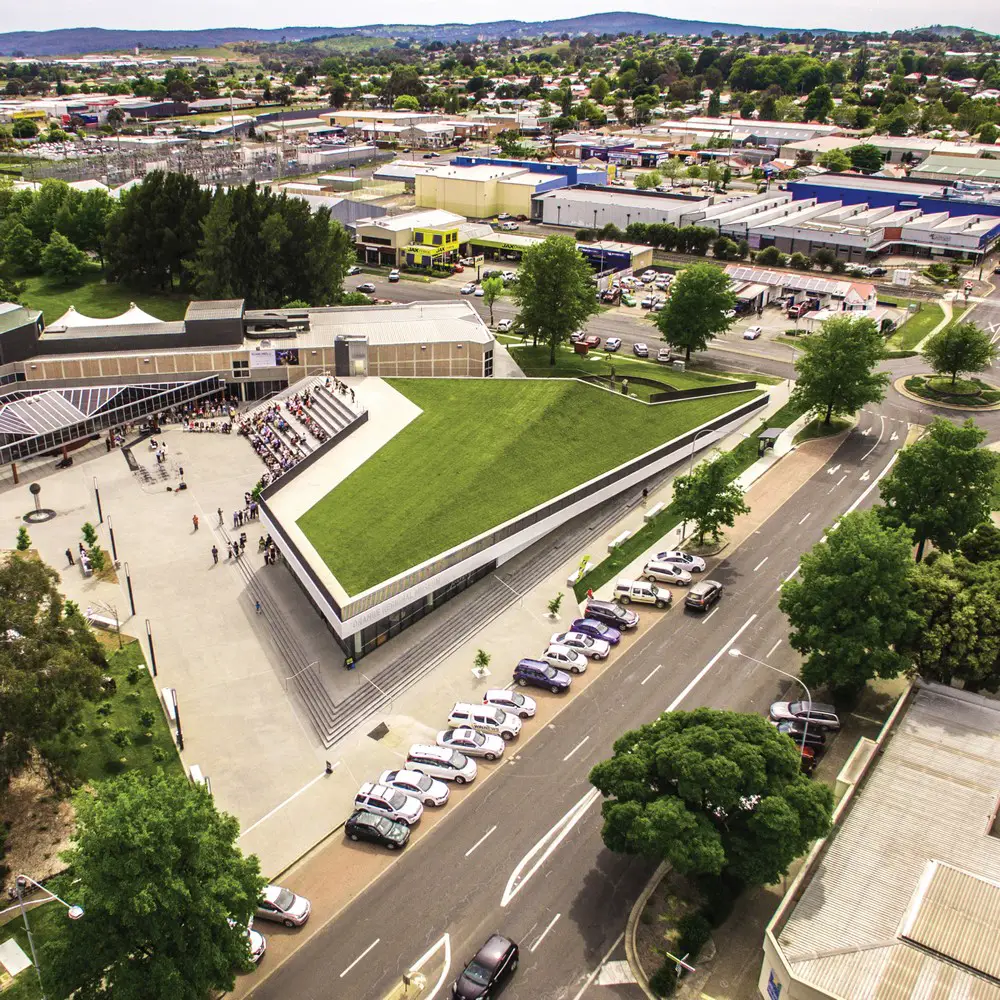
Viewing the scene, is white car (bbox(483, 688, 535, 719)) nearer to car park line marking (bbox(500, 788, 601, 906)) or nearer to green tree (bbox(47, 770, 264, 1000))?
car park line marking (bbox(500, 788, 601, 906))

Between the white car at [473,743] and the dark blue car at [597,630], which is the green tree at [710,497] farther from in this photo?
the white car at [473,743]

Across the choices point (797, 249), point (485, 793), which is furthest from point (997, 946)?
point (797, 249)

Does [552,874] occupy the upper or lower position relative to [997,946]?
lower

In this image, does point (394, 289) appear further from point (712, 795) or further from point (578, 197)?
point (712, 795)

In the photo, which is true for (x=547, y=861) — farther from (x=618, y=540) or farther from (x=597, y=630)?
(x=618, y=540)

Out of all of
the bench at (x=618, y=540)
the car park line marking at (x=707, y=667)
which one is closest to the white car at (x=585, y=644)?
the car park line marking at (x=707, y=667)

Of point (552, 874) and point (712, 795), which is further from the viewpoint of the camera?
point (552, 874)
